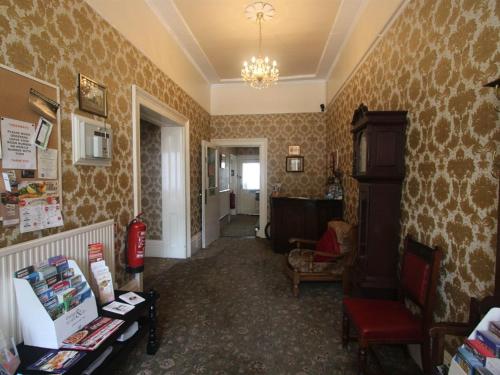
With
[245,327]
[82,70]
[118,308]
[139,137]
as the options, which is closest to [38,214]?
[118,308]

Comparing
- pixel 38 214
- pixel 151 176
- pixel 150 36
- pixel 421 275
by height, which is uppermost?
pixel 150 36

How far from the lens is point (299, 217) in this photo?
443 cm

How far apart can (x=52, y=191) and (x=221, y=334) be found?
1.77 metres

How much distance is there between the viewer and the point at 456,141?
150 centimetres

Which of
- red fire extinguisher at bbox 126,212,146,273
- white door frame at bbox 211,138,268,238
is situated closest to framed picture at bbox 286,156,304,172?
white door frame at bbox 211,138,268,238

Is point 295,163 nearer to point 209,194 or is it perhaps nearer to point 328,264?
point 209,194

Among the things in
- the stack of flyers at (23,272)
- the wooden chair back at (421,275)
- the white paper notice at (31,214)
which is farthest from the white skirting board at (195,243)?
the wooden chair back at (421,275)

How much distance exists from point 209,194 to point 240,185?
3.96m

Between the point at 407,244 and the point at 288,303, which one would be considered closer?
the point at 407,244

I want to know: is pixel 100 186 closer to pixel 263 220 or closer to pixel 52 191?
pixel 52 191

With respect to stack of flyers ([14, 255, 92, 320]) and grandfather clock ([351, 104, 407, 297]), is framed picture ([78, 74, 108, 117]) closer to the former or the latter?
stack of flyers ([14, 255, 92, 320])

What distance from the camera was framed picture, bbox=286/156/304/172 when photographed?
210 inches

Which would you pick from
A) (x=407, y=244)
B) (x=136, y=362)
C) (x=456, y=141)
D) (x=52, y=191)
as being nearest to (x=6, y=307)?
(x=52, y=191)

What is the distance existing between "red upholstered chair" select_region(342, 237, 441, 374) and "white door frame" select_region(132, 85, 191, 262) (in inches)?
93.4
